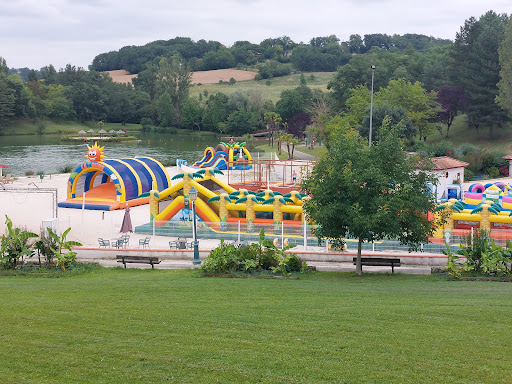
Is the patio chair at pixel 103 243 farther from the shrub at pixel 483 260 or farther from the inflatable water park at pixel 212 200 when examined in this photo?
the shrub at pixel 483 260

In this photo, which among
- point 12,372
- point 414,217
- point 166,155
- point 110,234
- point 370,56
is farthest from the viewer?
point 370,56

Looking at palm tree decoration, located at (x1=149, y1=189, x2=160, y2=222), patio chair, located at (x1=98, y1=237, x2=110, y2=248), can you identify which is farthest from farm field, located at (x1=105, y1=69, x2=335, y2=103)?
patio chair, located at (x1=98, y1=237, x2=110, y2=248)

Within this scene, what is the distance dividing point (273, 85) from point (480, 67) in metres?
81.1

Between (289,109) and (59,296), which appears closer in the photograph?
(59,296)

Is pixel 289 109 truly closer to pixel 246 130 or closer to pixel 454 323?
pixel 246 130

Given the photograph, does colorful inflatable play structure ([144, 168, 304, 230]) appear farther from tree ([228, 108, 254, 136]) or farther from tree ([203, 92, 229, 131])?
tree ([203, 92, 229, 131])

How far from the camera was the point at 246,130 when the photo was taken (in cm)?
10688

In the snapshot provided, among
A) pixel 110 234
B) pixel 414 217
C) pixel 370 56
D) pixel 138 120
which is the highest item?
pixel 370 56

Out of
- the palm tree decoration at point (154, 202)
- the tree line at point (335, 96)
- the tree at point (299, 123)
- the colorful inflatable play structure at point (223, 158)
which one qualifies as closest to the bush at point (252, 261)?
A: the palm tree decoration at point (154, 202)

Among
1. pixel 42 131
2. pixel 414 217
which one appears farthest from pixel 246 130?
pixel 414 217

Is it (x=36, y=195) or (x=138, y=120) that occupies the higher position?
(x=138, y=120)

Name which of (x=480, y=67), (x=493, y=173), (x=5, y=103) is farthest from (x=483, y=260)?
(x=5, y=103)

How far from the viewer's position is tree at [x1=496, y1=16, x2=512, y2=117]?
192 feet

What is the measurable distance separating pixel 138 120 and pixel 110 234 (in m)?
101
